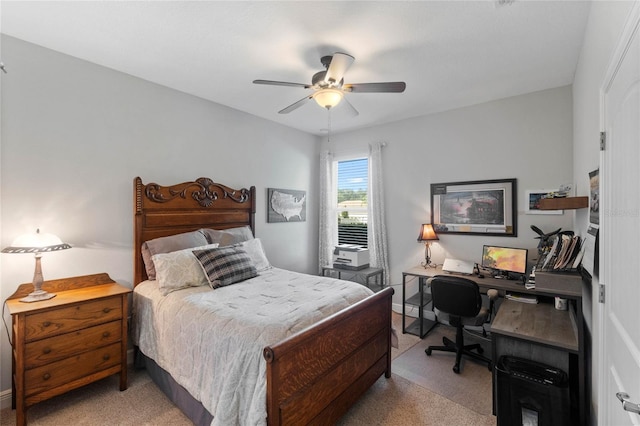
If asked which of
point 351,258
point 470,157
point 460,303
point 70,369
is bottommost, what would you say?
point 70,369

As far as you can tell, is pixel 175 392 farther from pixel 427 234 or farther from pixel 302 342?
pixel 427 234

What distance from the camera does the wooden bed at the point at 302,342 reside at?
5.37 feet

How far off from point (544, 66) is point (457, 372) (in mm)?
2793

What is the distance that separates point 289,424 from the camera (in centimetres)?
164

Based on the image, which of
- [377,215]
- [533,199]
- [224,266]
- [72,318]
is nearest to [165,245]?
[224,266]

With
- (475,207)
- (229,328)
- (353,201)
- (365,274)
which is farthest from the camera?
(353,201)

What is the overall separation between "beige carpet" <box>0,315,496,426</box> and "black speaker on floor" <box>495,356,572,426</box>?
332 millimetres

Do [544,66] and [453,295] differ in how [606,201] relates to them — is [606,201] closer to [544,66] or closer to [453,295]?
[453,295]

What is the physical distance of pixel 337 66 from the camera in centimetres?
212

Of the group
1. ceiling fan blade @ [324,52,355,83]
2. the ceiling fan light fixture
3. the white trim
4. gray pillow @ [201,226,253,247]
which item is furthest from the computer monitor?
gray pillow @ [201,226,253,247]

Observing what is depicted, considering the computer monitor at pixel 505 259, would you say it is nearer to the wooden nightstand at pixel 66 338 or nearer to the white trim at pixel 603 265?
the white trim at pixel 603 265

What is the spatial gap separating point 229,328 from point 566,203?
2.42 m

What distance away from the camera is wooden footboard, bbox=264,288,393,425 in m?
1.60

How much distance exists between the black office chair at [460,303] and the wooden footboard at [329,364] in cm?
57
